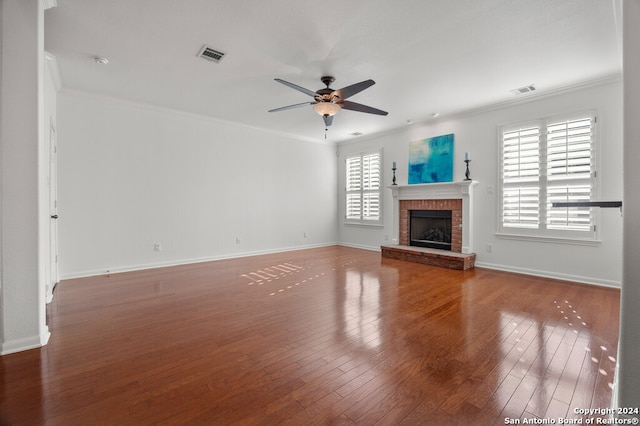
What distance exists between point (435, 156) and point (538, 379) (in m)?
4.54

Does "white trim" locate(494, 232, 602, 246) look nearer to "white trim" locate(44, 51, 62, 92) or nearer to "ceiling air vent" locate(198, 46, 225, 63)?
"ceiling air vent" locate(198, 46, 225, 63)

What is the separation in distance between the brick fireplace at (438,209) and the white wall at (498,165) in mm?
187

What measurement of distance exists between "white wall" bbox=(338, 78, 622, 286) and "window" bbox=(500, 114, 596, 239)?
0.41 ft

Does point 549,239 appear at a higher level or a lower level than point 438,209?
lower

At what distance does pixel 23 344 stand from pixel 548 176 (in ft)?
20.7

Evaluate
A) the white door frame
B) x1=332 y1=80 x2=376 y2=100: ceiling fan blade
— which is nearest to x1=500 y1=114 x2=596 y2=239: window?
x1=332 y1=80 x2=376 y2=100: ceiling fan blade

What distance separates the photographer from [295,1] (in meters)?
2.39

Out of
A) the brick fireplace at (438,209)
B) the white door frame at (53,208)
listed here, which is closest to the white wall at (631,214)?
the brick fireplace at (438,209)

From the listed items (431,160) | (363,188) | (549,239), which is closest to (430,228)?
(431,160)

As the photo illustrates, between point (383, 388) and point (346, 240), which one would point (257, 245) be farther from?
point (383, 388)

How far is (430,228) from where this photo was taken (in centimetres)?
614

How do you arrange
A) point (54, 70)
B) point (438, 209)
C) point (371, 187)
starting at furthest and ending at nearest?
point (371, 187) → point (438, 209) → point (54, 70)

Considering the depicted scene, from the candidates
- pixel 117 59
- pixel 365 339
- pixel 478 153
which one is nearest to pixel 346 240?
pixel 478 153

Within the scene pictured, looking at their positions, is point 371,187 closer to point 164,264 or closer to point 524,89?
point 524,89
